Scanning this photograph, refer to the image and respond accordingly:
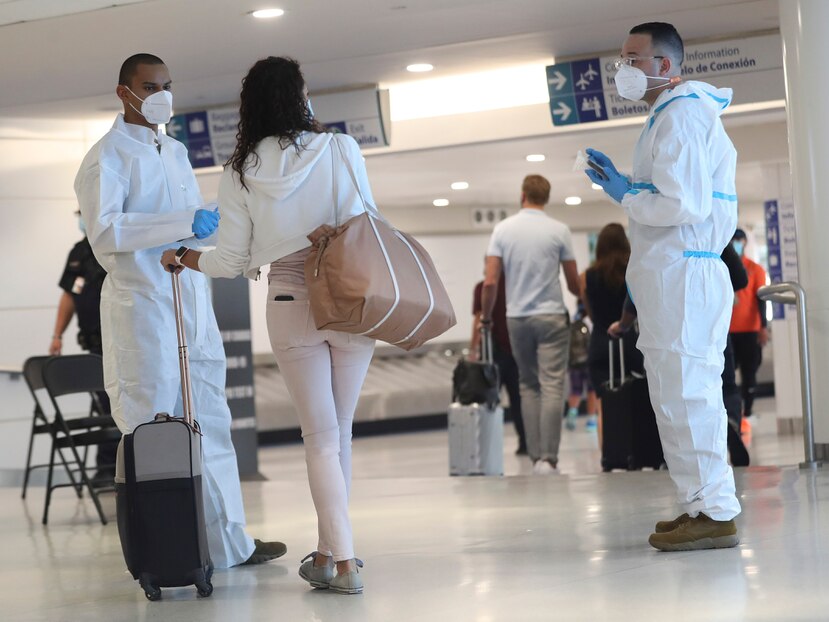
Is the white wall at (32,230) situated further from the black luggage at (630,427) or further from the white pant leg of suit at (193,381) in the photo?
the white pant leg of suit at (193,381)

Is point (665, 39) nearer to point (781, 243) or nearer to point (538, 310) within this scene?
point (538, 310)

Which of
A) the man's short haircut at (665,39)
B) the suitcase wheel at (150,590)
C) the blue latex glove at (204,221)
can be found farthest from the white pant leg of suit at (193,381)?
the man's short haircut at (665,39)

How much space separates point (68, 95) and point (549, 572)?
6.35 m

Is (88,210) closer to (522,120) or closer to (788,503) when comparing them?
(788,503)

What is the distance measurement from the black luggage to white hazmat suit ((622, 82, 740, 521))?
252 centimetres

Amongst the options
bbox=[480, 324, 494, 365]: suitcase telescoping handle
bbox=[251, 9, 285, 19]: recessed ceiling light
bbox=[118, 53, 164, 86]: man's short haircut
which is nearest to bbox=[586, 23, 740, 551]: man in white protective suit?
bbox=[118, 53, 164, 86]: man's short haircut

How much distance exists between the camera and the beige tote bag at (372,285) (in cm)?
326

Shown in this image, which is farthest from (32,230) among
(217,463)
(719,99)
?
(719,99)

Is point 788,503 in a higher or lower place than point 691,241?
lower

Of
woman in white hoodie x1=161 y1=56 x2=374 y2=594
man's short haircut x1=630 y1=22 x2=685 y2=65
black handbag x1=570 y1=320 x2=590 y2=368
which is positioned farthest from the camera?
black handbag x1=570 y1=320 x2=590 y2=368

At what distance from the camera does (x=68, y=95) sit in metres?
8.82

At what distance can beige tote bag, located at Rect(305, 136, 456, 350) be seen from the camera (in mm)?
3264

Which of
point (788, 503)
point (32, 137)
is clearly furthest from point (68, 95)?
point (788, 503)

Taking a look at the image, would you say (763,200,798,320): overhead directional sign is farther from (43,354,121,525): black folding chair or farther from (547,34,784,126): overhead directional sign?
(43,354,121,525): black folding chair
